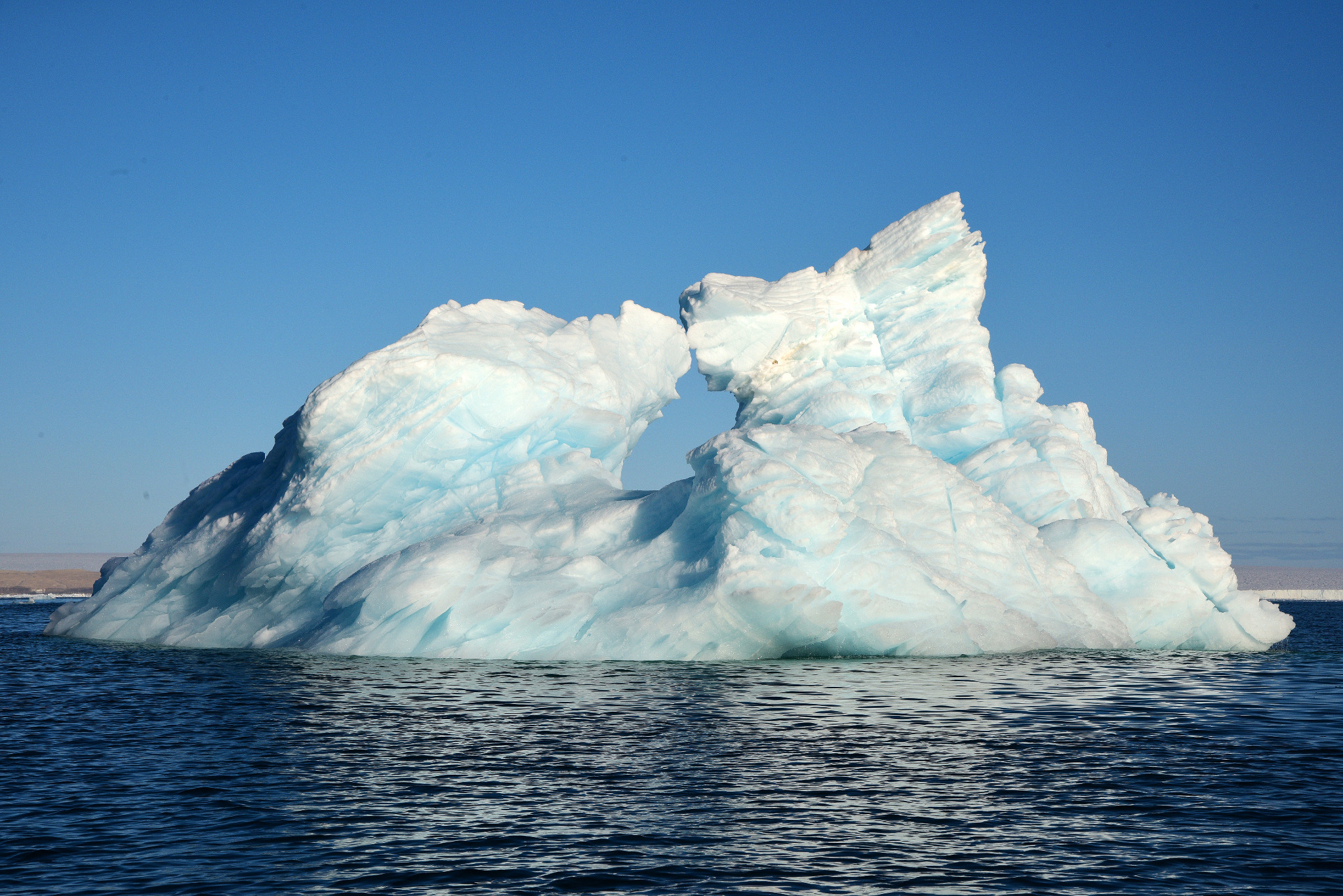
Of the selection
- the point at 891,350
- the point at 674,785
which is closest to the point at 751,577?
the point at 674,785

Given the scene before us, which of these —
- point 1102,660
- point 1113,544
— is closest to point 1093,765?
point 1102,660

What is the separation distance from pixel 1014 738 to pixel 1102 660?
12.0 meters

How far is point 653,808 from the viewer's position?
37.7 feet

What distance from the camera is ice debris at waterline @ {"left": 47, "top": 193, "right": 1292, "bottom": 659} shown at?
2464cm

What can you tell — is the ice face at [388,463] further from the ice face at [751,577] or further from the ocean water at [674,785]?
the ocean water at [674,785]

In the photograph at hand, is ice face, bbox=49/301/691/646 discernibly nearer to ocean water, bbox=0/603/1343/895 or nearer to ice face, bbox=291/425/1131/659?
ice face, bbox=291/425/1131/659

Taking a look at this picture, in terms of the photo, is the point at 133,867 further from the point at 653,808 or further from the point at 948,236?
the point at 948,236

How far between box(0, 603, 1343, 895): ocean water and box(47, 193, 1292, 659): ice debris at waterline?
2641 mm

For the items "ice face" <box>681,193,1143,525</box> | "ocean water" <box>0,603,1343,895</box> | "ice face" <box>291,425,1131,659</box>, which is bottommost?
"ocean water" <box>0,603,1343,895</box>

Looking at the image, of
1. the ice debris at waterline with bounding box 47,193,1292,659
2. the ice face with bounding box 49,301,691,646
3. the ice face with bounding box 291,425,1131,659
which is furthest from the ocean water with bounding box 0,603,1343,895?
the ice face with bounding box 49,301,691,646

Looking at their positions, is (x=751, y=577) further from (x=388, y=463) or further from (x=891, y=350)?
(x=891, y=350)

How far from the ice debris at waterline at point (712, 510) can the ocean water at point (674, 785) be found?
2.64m

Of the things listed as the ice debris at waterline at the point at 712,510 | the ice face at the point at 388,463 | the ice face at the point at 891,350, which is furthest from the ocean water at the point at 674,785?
the ice face at the point at 891,350

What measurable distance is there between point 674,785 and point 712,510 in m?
13.5
